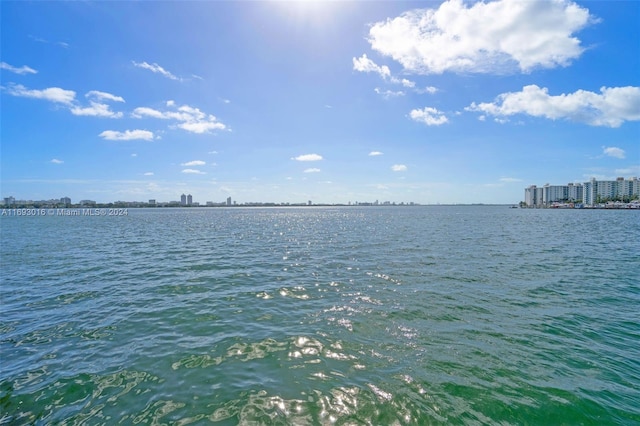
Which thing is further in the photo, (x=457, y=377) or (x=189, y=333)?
(x=189, y=333)

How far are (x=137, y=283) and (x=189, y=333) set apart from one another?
9.94 metres

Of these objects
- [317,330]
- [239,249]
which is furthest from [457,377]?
[239,249]

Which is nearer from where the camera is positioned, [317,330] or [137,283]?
[317,330]

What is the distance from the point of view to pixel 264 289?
1686 cm

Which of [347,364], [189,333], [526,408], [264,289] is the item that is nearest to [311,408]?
[347,364]

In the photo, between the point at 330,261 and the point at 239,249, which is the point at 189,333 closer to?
the point at 330,261

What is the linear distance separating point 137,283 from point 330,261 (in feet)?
48.0

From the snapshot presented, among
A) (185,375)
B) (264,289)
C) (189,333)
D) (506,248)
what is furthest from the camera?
(506,248)

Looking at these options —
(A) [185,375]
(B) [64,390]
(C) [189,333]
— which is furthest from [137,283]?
(A) [185,375]

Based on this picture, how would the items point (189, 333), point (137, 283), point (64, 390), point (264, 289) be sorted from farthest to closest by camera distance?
point (137, 283) < point (264, 289) < point (189, 333) < point (64, 390)

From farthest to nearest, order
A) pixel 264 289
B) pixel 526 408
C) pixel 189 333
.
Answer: pixel 264 289 → pixel 189 333 → pixel 526 408

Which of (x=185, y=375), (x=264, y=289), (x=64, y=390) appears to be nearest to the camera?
(x=64, y=390)

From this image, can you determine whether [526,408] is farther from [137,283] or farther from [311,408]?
[137,283]

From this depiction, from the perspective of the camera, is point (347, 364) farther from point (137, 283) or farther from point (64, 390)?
point (137, 283)
